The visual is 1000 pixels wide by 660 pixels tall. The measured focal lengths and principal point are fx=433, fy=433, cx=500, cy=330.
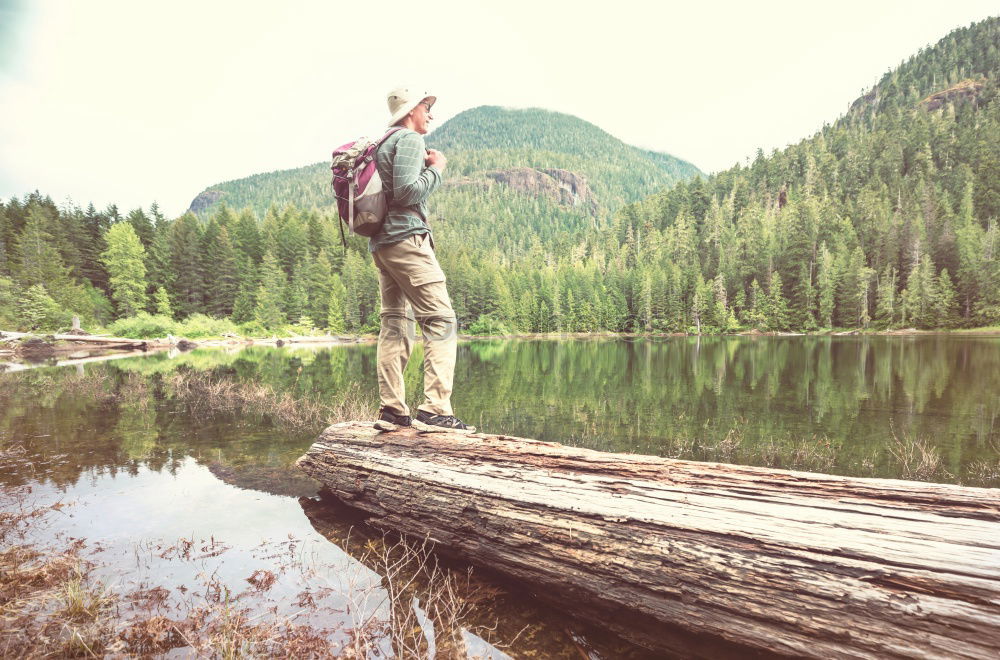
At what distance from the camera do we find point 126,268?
5597 cm

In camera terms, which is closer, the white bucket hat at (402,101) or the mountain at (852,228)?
the white bucket hat at (402,101)

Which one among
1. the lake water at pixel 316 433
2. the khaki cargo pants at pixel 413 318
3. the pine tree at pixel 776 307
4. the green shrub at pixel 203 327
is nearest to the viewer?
the lake water at pixel 316 433

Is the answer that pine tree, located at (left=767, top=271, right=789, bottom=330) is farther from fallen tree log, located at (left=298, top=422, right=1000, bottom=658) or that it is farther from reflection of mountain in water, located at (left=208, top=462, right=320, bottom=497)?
fallen tree log, located at (left=298, top=422, right=1000, bottom=658)

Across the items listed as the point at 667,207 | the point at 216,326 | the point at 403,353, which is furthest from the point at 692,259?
the point at 403,353

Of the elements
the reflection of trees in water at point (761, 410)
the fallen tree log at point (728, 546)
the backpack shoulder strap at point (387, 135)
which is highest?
the backpack shoulder strap at point (387, 135)

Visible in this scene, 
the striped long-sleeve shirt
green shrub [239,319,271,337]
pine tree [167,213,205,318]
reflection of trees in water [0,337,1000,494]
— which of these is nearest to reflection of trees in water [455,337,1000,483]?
reflection of trees in water [0,337,1000,494]

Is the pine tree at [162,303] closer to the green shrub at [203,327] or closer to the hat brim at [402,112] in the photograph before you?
the green shrub at [203,327]

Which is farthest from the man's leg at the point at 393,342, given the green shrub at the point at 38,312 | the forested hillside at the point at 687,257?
the green shrub at the point at 38,312

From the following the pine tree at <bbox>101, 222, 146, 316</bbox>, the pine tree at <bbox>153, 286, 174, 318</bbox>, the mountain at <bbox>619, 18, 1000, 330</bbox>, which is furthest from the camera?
the mountain at <bbox>619, 18, 1000, 330</bbox>

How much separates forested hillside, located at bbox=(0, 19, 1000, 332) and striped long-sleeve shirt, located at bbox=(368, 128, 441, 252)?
51.4 m

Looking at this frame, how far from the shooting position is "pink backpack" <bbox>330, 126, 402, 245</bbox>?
424cm

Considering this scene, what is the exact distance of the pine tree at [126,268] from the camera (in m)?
55.4

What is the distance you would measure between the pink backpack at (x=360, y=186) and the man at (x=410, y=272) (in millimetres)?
93

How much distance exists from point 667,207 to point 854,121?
82030mm
